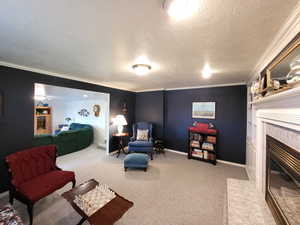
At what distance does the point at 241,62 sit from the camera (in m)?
2.00

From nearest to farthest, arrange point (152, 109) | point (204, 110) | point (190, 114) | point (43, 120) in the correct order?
point (204, 110) → point (190, 114) → point (152, 109) → point (43, 120)

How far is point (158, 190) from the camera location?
2.38 m

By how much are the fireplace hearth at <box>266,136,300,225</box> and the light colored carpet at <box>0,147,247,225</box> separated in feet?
2.35

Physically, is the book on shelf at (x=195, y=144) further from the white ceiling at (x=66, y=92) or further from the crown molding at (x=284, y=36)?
the white ceiling at (x=66, y=92)

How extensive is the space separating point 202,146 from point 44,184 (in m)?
3.67

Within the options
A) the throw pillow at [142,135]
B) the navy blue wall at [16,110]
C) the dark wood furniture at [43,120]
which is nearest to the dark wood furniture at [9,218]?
the navy blue wall at [16,110]

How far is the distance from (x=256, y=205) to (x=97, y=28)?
2.94 m

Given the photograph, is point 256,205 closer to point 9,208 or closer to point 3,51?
point 9,208

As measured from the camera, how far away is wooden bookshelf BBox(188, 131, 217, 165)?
11.9 feet

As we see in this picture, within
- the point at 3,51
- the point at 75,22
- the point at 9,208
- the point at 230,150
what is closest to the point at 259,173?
the point at 230,150

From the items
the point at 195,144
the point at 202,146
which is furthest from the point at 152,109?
the point at 202,146

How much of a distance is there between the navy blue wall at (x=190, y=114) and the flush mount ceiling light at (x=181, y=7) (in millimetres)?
3355

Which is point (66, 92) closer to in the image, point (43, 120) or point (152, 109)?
point (152, 109)

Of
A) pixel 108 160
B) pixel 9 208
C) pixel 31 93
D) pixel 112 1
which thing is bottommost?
pixel 108 160
